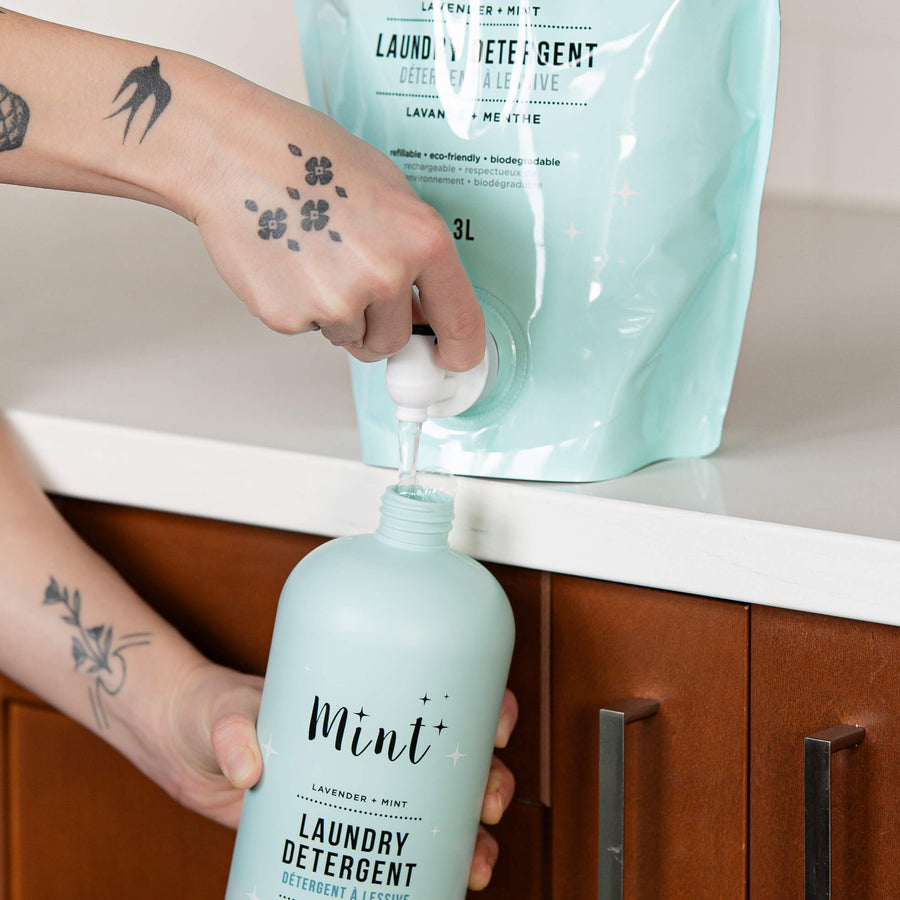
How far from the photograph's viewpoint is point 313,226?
49 cm

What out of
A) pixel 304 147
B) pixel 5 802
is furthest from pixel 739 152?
pixel 5 802

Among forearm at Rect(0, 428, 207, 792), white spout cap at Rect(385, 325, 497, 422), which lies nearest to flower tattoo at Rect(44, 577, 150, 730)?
forearm at Rect(0, 428, 207, 792)

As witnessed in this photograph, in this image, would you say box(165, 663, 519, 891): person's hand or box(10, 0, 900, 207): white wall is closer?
box(165, 663, 519, 891): person's hand

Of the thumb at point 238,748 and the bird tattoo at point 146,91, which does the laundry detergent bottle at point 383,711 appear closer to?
the thumb at point 238,748

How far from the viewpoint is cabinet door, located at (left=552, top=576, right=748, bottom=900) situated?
533 mm

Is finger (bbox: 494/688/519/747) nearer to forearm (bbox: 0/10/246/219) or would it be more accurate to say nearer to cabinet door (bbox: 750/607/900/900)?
cabinet door (bbox: 750/607/900/900)

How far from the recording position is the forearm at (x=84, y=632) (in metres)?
0.64

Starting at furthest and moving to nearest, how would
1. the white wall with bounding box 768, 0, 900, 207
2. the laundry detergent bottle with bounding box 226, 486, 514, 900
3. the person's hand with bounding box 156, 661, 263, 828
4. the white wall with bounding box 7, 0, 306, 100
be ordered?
the white wall with bounding box 7, 0, 306, 100 → the white wall with bounding box 768, 0, 900, 207 → the person's hand with bounding box 156, 661, 263, 828 → the laundry detergent bottle with bounding box 226, 486, 514, 900

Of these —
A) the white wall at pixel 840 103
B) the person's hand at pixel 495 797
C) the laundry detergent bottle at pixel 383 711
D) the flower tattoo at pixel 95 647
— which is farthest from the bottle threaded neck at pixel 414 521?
the white wall at pixel 840 103

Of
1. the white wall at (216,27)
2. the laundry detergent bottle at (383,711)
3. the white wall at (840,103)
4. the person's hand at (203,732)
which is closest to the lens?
the laundry detergent bottle at (383,711)

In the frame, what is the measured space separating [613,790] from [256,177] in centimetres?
30

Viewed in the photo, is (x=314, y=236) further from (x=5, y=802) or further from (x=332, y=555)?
(x=5, y=802)

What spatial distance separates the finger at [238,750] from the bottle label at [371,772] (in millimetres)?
15

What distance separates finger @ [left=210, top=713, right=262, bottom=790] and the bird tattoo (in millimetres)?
258
